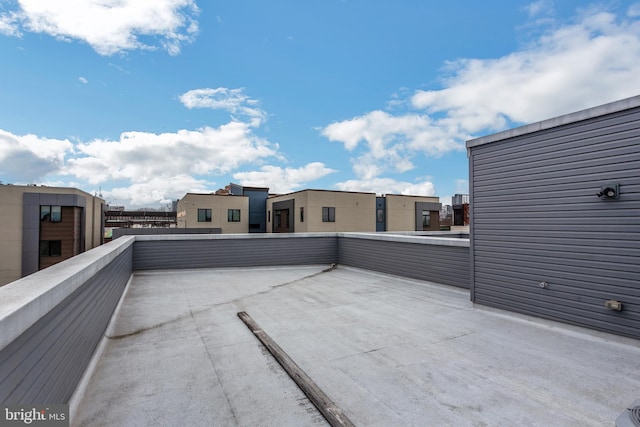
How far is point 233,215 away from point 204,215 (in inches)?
111

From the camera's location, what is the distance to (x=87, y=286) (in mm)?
3445

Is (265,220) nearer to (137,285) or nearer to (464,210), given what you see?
(464,210)

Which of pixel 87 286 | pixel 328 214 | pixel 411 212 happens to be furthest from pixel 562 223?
pixel 411 212

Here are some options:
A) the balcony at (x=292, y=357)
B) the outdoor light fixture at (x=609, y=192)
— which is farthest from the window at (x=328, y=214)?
the outdoor light fixture at (x=609, y=192)

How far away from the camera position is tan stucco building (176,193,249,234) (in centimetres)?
2894

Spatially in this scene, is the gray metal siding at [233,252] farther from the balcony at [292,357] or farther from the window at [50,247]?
the window at [50,247]

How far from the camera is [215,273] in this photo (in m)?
10.5

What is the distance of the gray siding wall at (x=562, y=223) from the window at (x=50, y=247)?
80.9 feet

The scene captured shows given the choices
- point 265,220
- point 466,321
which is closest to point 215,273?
point 466,321

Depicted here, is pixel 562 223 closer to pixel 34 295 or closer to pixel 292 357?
pixel 292 357

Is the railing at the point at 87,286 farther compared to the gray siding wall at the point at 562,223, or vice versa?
the gray siding wall at the point at 562,223

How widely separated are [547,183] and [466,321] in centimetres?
286

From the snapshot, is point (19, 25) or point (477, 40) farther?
point (477, 40)

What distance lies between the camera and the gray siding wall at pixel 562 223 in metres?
4.42
